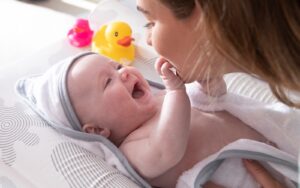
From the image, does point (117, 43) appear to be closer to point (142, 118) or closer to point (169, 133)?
point (142, 118)

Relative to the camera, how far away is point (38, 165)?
0.89 m

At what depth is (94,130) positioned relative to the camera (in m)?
0.96

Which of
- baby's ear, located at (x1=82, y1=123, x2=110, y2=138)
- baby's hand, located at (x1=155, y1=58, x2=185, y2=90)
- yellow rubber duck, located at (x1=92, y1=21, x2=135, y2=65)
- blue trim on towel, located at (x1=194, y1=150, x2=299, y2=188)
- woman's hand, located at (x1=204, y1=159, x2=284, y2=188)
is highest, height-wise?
baby's hand, located at (x1=155, y1=58, x2=185, y2=90)

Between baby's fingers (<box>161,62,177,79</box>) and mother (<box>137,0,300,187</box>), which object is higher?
mother (<box>137,0,300,187</box>)

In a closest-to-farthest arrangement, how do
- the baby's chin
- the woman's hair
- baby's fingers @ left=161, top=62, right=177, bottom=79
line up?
the woman's hair
baby's fingers @ left=161, top=62, right=177, bottom=79
the baby's chin

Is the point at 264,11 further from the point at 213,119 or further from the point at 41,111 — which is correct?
the point at 41,111

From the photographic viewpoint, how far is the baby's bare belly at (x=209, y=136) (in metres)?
0.88

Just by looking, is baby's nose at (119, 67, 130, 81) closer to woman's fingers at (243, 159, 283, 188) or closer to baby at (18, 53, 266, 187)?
baby at (18, 53, 266, 187)

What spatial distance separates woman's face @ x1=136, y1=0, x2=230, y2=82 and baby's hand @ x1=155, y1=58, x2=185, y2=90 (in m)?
0.08

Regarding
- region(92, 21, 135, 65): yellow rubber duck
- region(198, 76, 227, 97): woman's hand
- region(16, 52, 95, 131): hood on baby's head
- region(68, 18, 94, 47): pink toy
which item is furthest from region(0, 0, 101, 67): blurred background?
region(198, 76, 227, 97): woman's hand

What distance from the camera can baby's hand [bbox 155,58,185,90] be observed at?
778 millimetres

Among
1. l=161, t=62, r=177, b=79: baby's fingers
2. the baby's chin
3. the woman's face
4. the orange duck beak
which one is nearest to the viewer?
the woman's face

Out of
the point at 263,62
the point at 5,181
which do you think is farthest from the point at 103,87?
the point at 263,62

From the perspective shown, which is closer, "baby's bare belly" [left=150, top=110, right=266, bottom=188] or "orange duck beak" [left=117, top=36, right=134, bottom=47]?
"baby's bare belly" [left=150, top=110, right=266, bottom=188]
